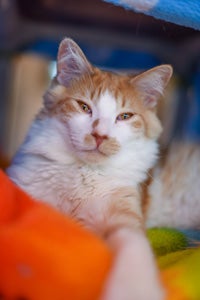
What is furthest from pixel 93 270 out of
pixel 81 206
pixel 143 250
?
pixel 81 206

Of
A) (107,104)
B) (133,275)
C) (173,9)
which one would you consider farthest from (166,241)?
(173,9)

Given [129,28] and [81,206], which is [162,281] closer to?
[81,206]

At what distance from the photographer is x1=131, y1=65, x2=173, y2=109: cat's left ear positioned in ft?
4.28

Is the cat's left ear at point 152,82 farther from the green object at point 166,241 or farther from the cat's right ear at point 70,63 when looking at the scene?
the green object at point 166,241

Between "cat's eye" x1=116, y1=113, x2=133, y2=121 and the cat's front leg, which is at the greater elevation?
"cat's eye" x1=116, y1=113, x2=133, y2=121

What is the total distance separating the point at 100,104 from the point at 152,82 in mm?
219

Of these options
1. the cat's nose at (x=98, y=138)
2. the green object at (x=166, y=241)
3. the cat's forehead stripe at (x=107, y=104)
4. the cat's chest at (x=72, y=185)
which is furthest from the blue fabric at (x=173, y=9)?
the green object at (x=166, y=241)

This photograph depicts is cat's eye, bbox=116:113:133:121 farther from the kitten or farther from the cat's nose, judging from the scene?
the cat's nose

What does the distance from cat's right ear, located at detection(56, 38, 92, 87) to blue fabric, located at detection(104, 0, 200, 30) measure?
0.20 m

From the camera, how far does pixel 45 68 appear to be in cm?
270

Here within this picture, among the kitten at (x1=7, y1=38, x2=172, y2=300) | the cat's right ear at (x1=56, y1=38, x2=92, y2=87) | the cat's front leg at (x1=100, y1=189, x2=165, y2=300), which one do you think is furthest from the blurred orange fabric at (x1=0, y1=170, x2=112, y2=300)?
the cat's right ear at (x1=56, y1=38, x2=92, y2=87)

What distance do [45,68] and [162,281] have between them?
7.02 ft

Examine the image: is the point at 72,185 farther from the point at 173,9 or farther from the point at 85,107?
the point at 173,9

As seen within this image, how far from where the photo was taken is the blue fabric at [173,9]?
3.86 ft
